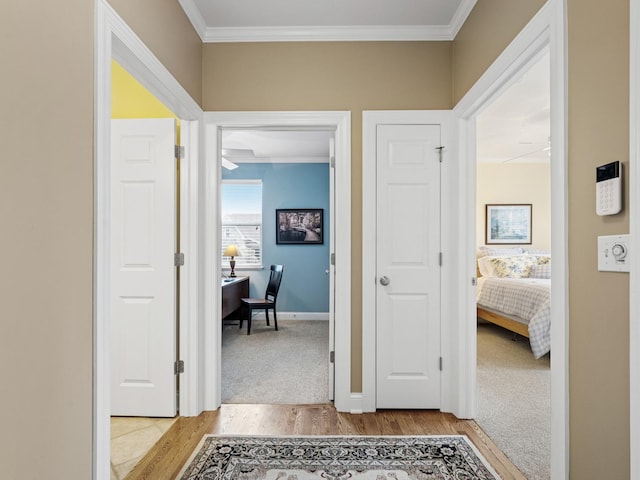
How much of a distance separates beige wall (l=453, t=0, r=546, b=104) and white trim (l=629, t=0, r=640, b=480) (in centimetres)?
65

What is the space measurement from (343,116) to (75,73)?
176cm

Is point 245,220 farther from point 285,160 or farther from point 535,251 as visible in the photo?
point 535,251

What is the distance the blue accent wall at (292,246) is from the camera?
607 cm

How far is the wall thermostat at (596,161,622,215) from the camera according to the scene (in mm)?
1144

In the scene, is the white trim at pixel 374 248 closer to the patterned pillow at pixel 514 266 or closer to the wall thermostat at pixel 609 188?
the wall thermostat at pixel 609 188

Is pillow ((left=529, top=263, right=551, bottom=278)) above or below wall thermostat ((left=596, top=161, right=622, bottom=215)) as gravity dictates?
below

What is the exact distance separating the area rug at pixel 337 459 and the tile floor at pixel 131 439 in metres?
0.32

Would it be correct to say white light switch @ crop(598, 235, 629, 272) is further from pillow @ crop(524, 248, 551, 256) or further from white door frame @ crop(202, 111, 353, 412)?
pillow @ crop(524, 248, 551, 256)

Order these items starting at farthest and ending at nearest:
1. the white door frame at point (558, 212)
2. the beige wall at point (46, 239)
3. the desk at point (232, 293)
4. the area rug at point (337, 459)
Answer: the desk at point (232, 293), the area rug at point (337, 459), the white door frame at point (558, 212), the beige wall at point (46, 239)

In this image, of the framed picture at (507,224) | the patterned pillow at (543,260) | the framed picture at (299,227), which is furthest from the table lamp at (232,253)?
the patterned pillow at (543,260)

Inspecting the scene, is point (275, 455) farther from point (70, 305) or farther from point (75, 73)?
point (75, 73)

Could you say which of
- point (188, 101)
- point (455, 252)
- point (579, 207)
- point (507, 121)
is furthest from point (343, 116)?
point (507, 121)

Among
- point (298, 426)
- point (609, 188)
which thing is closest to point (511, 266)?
point (298, 426)

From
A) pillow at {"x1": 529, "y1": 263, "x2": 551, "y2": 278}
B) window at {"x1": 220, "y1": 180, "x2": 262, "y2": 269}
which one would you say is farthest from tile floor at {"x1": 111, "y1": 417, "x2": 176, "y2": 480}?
pillow at {"x1": 529, "y1": 263, "x2": 551, "y2": 278}
